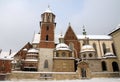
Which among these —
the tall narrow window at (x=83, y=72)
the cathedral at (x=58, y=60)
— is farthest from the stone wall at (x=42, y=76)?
the tall narrow window at (x=83, y=72)

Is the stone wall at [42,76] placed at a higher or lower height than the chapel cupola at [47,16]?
lower

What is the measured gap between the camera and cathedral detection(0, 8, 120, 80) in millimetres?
29188

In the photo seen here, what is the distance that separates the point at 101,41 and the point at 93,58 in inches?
469

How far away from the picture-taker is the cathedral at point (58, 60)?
95.8ft

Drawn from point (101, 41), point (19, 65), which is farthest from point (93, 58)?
point (19, 65)

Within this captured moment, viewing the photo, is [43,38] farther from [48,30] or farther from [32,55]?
[32,55]

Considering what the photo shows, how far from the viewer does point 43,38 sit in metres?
37.0

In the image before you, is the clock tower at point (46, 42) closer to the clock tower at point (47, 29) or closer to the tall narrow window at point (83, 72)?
the clock tower at point (47, 29)

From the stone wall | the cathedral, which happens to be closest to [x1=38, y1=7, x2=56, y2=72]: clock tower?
the cathedral

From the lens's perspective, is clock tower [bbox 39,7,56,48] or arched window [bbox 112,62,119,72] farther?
clock tower [bbox 39,7,56,48]

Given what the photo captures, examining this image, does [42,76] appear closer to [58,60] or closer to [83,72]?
[58,60]

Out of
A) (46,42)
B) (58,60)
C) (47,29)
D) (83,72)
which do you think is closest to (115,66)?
(83,72)

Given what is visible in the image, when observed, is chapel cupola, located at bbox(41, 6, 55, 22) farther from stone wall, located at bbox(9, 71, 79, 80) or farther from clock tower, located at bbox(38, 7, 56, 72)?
stone wall, located at bbox(9, 71, 79, 80)

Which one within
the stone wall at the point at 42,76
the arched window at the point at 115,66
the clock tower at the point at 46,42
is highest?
the clock tower at the point at 46,42
